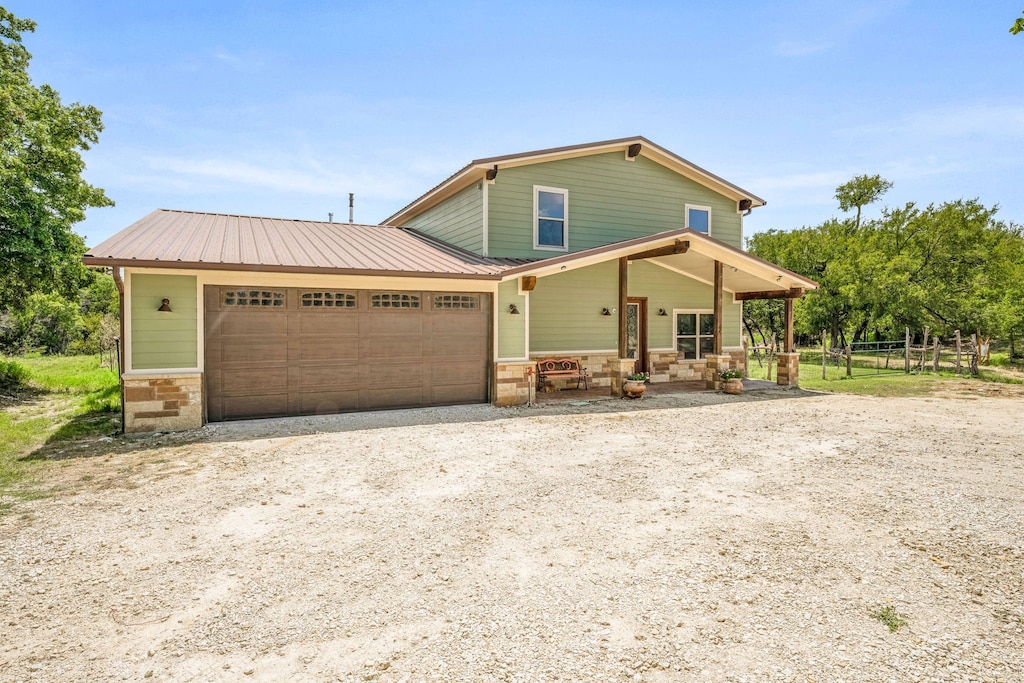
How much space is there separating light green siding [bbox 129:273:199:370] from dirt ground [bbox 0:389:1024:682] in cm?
191

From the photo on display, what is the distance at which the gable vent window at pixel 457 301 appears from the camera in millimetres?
11094

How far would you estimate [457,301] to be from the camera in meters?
11.3

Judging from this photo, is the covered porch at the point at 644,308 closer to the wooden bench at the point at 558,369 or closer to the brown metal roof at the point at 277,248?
the wooden bench at the point at 558,369

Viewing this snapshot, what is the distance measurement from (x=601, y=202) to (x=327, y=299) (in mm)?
8212

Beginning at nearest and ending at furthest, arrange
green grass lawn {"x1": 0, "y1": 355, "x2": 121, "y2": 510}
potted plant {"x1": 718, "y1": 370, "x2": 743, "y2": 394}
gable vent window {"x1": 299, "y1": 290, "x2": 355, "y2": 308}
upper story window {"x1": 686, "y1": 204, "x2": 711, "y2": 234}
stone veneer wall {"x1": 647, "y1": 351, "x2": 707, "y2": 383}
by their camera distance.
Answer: green grass lawn {"x1": 0, "y1": 355, "x2": 121, "y2": 510} < gable vent window {"x1": 299, "y1": 290, "x2": 355, "y2": 308} < potted plant {"x1": 718, "y1": 370, "x2": 743, "y2": 394} < stone veneer wall {"x1": 647, "y1": 351, "x2": 707, "y2": 383} < upper story window {"x1": 686, "y1": 204, "x2": 711, "y2": 234}

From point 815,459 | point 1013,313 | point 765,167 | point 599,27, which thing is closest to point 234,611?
point 815,459

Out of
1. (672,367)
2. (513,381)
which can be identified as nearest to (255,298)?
(513,381)

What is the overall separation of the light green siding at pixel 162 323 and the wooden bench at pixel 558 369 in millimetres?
7503

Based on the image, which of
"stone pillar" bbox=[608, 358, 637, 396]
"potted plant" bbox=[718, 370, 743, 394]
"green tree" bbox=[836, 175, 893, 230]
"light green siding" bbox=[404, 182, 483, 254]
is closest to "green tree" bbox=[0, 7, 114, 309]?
"light green siding" bbox=[404, 182, 483, 254]

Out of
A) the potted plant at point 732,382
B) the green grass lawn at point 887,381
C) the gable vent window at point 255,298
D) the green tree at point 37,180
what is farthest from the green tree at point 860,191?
the green tree at point 37,180

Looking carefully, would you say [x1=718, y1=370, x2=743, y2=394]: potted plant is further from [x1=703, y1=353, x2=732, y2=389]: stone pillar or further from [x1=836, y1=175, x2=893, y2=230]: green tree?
[x1=836, y1=175, x2=893, y2=230]: green tree

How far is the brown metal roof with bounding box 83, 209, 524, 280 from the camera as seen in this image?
875cm

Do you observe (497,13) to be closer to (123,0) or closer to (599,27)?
(599,27)

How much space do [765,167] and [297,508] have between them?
22856 mm
